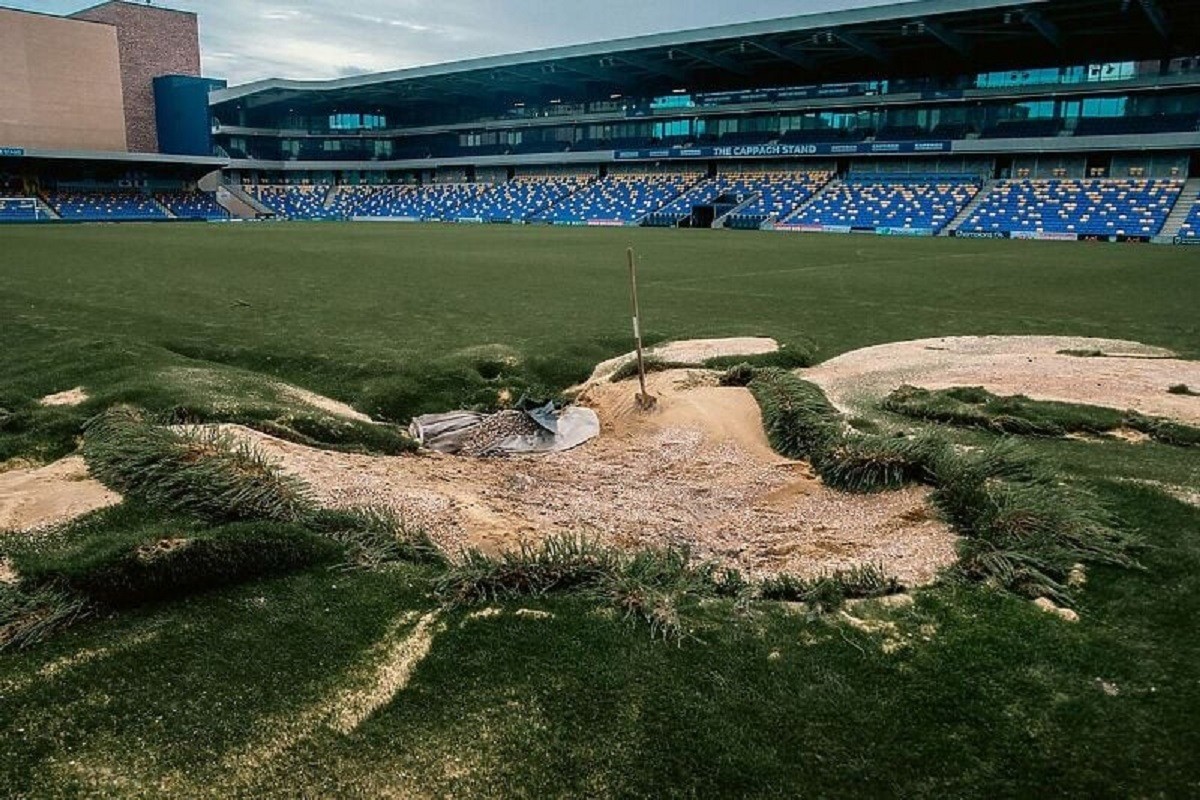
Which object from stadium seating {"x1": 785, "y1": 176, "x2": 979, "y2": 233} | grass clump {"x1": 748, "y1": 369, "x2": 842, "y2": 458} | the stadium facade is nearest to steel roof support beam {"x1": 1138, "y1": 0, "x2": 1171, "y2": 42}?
the stadium facade

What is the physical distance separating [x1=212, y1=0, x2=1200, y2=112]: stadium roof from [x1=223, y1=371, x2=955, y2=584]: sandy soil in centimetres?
4371

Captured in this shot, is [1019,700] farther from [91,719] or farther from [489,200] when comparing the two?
[489,200]

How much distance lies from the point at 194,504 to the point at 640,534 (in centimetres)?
280

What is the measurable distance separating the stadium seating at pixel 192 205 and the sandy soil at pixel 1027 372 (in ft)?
243

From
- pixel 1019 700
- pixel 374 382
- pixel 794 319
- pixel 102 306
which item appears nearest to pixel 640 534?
pixel 1019 700

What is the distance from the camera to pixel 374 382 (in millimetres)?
10312

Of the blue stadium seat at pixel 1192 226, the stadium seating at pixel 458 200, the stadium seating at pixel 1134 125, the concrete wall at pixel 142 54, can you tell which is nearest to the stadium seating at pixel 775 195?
the stadium seating at pixel 1134 125

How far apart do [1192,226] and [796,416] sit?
45.5 metres

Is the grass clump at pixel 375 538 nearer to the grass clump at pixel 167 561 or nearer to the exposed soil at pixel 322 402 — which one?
the grass clump at pixel 167 561

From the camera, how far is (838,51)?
55219 mm

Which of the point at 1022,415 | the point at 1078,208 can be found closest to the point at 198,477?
the point at 1022,415

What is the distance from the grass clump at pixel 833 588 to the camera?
14.6 ft

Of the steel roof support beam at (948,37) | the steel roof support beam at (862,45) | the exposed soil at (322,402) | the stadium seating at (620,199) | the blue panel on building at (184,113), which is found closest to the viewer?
the exposed soil at (322,402)

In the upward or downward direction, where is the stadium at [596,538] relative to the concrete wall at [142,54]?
downward
